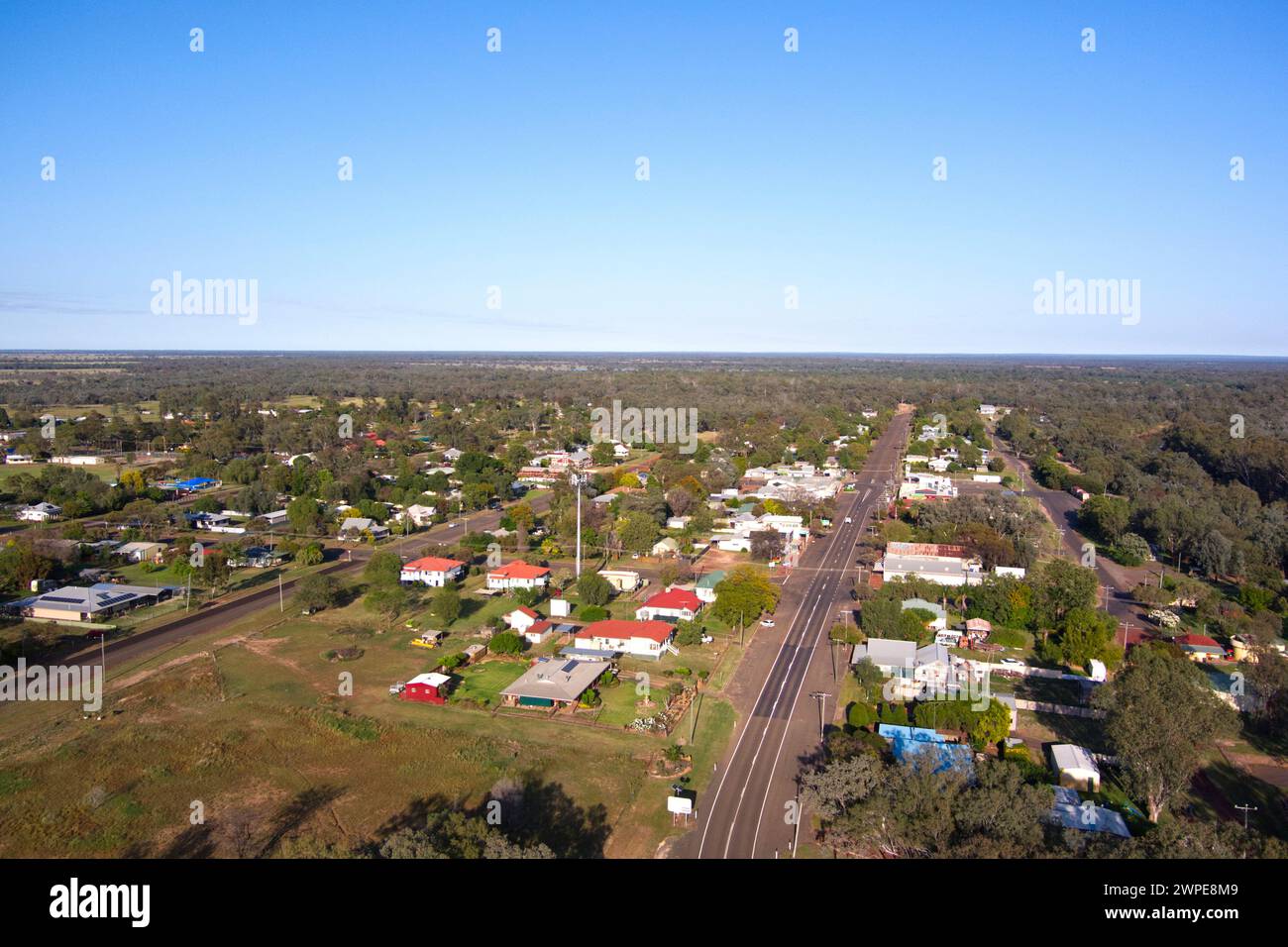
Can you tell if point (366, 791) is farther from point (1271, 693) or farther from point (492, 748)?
point (1271, 693)

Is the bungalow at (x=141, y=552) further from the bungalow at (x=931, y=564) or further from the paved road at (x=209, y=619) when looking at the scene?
the bungalow at (x=931, y=564)

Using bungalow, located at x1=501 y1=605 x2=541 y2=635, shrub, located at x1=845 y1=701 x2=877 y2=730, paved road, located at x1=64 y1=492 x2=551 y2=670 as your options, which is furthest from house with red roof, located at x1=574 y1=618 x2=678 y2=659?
paved road, located at x1=64 y1=492 x2=551 y2=670

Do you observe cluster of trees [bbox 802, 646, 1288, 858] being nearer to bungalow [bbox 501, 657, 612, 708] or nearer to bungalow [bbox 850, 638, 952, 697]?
bungalow [bbox 850, 638, 952, 697]

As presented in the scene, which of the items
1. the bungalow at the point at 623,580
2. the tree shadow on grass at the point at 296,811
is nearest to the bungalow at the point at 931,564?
the bungalow at the point at 623,580

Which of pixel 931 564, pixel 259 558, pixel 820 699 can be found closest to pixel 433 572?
pixel 259 558
